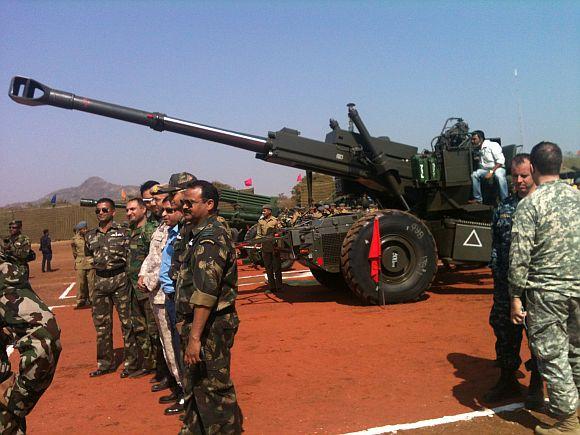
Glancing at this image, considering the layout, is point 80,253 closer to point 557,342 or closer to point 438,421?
point 438,421

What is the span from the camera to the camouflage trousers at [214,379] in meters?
3.03

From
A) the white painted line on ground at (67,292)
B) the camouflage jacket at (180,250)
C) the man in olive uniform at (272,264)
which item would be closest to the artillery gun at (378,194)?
the man in olive uniform at (272,264)

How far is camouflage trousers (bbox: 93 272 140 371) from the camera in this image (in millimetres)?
5195

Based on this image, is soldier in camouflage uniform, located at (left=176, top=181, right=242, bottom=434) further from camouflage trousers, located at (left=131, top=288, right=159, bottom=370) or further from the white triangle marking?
the white triangle marking

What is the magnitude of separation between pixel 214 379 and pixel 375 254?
440 centimetres

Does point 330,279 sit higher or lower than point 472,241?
lower

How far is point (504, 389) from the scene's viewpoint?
12.4 feet

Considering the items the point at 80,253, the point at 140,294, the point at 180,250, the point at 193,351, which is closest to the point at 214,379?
the point at 193,351

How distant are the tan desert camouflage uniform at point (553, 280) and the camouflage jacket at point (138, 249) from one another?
3389 millimetres

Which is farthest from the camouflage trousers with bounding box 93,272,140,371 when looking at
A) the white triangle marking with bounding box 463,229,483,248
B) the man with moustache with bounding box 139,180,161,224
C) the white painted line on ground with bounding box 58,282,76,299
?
the white painted line on ground with bounding box 58,282,76,299

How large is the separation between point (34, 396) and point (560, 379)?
3018 millimetres

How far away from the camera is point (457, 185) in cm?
826

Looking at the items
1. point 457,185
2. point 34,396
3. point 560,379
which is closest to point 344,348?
point 560,379

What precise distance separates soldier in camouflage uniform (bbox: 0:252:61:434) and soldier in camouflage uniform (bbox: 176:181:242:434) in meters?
0.80
